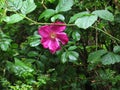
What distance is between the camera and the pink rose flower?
1215mm

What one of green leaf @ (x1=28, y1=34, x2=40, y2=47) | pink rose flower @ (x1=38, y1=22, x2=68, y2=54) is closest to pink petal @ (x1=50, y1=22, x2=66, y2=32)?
pink rose flower @ (x1=38, y1=22, x2=68, y2=54)

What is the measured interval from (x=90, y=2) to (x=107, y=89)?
439 mm

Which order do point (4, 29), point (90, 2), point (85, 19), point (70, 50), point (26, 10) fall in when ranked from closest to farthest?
point (85, 19), point (26, 10), point (70, 50), point (90, 2), point (4, 29)

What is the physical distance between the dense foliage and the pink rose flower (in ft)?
0.21

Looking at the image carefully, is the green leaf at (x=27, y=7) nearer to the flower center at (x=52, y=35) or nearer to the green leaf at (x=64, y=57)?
the flower center at (x=52, y=35)

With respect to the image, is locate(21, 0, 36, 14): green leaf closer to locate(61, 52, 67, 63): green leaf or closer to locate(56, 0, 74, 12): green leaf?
locate(56, 0, 74, 12): green leaf

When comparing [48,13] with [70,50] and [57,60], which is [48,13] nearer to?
[70,50]

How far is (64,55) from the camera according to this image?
1418 mm

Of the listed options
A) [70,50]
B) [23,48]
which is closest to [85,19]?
[70,50]

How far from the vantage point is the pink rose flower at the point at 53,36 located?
1.21 meters

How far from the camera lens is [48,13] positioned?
1.26 meters

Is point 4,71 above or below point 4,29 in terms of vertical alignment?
below

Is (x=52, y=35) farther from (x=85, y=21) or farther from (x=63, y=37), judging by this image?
(x=85, y=21)

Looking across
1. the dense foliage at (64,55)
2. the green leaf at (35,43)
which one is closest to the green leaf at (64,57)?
the dense foliage at (64,55)
